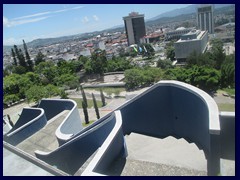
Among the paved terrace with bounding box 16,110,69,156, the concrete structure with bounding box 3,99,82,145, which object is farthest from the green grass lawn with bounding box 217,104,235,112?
the paved terrace with bounding box 16,110,69,156

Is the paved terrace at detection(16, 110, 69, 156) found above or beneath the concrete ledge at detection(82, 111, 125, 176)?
beneath

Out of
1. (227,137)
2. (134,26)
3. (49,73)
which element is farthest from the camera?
(134,26)

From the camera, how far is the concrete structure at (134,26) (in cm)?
11138

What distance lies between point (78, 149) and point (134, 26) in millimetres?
106563

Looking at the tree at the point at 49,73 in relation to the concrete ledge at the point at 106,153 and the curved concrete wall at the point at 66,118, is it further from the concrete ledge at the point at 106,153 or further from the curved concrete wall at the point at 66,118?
the concrete ledge at the point at 106,153

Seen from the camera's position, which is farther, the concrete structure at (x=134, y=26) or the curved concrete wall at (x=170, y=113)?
the concrete structure at (x=134, y=26)

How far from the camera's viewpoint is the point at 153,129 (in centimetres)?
1453

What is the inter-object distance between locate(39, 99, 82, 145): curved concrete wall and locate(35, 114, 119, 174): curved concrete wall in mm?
Answer: 582

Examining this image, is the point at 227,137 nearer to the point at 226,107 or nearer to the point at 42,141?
the point at 42,141

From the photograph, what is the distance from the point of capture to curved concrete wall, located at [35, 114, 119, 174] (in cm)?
1152

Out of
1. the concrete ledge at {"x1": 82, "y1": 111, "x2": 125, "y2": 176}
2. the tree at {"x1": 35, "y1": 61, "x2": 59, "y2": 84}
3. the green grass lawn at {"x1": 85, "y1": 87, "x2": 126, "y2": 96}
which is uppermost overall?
the concrete ledge at {"x1": 82, "y1": 111, "x2": 125, "y2": 176}

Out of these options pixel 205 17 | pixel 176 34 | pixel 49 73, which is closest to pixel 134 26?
pixel 176 34

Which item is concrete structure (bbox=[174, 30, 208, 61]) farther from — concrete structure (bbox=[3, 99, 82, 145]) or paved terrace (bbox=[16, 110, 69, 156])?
paved terrace (bbox=[16, 110, 69, 156])


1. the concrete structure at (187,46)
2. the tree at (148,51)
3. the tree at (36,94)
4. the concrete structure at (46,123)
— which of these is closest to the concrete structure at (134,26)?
the tree at (148,51)
